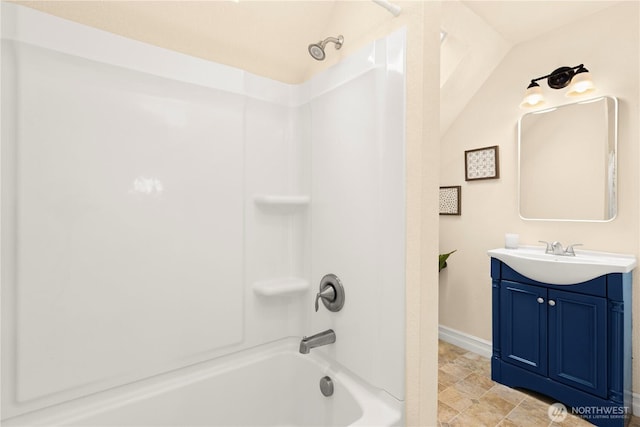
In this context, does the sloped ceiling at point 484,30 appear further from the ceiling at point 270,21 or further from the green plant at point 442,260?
the green plant at point 442,260

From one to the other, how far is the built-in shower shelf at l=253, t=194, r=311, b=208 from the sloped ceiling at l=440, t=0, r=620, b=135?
1.64 m

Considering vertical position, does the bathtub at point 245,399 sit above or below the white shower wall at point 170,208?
below

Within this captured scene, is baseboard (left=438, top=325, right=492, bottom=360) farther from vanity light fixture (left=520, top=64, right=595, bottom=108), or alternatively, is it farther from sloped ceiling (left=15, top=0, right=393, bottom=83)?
sloped ceiling (left=15, top=0, right=393, bottom=83)

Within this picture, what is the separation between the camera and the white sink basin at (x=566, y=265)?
6.05 ft

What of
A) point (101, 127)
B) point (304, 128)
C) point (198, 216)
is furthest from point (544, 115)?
point (101, 127)

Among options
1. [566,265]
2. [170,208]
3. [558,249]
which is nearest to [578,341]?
[566,265]

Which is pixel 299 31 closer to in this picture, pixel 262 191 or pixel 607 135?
pixel 262 191

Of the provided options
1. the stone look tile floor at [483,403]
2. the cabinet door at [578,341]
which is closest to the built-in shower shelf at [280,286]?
the stone look tile floor at [483,403]

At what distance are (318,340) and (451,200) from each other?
2.20 metres

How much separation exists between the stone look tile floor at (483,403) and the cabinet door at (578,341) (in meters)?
0.25

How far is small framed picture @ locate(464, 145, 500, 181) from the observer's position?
106 inches

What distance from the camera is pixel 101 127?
1.23m

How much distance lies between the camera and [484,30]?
2369 mm

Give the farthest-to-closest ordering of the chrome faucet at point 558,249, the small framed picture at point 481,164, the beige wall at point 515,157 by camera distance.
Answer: the small framed picture at point 481,164, the chrome faucet at point 558,249, the beige wall at point 515,157
